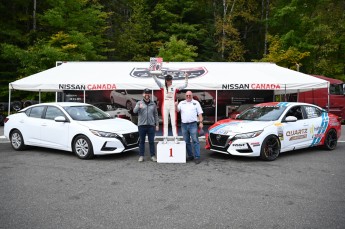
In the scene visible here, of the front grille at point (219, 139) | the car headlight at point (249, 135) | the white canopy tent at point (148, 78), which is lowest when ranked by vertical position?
the front grille at point (219, 139)

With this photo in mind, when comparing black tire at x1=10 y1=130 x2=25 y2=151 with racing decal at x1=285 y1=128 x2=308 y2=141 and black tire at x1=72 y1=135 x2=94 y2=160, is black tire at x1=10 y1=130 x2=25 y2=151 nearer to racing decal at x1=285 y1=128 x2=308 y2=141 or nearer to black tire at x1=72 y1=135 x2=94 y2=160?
black tire at x1=72 y1=135 x2=94 y2=160

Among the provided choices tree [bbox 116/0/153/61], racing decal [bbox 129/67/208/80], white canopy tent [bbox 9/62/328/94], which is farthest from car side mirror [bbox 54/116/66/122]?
tree [bbox 116/0/153/61]

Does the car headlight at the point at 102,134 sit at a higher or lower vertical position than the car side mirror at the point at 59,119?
lower

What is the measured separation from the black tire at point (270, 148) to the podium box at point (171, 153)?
6.58ft

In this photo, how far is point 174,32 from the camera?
32.8 metres

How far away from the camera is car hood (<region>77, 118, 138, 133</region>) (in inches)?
342

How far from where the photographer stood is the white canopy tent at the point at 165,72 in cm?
1229

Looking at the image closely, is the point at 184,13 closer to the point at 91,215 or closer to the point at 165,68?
the point at 165,68

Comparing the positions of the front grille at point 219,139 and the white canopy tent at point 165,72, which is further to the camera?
the white canopy tent at point 165,72

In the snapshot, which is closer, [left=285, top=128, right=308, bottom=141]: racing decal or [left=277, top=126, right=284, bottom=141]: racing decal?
[left=277, top=126, right=284, bottom=141]: racing decal

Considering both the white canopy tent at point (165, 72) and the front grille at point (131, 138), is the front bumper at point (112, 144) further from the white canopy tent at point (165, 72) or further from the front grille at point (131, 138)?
the white canopy tent at point (165, 72)

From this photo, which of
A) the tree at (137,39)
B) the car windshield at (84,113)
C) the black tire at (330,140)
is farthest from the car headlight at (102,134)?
the tree at (137,39)

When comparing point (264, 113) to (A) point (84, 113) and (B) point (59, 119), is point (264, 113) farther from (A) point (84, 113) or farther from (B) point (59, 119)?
(B) point (59, 119)

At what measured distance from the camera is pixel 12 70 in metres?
27.0
